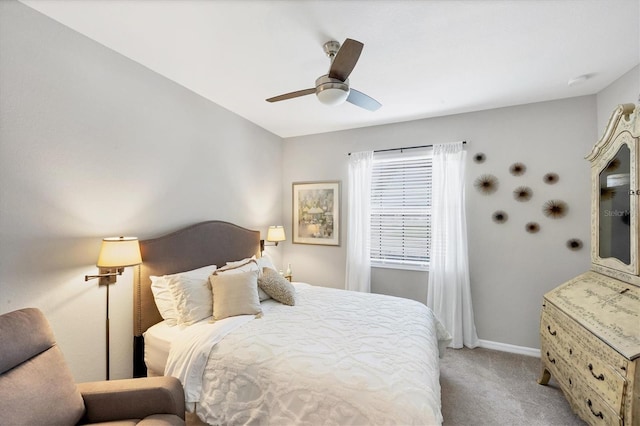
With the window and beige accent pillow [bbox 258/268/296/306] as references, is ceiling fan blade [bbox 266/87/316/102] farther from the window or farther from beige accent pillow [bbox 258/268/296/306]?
the window

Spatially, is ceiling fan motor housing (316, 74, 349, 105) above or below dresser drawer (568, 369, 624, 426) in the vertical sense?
above

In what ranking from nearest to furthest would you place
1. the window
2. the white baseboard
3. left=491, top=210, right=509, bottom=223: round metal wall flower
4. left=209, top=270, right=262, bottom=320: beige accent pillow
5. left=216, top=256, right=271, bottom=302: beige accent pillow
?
left=209, top=270, right=262, bottom=320: beige accent pillow, left=216, top=256, right=271, bottom=302: beige accent pillow, the white baseboard, left=491, top=210, right=509, bottom=223: round metal wall flower, the window

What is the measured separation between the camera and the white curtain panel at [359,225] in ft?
11.9

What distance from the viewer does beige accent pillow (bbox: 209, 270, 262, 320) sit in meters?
2.13

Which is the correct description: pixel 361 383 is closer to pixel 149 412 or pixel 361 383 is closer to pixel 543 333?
pixel 149 412

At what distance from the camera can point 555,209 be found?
2.82m

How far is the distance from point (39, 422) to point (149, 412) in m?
0.42

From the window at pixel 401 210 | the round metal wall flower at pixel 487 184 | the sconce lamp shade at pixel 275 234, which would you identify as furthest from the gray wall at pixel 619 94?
the sconce lamp shade at pixel 275 234

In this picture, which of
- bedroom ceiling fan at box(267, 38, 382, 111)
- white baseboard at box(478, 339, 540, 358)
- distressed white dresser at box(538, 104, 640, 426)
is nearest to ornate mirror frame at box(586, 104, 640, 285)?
distressed white dresser at box(538, 104, 640, 426)

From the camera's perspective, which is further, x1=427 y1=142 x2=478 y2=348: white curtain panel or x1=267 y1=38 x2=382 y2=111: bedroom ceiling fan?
x1=427 y1=142 x2=478 y2=348: white curtain panel

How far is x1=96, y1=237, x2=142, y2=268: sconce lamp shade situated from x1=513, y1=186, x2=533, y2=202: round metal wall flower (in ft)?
12.4

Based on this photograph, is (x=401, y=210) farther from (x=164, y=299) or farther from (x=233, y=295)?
(x=164, y=299)

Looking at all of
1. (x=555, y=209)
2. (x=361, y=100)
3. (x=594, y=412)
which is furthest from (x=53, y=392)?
(x=555, y=209)

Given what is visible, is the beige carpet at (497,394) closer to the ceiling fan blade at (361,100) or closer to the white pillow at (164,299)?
the white pillow at (164,299)
